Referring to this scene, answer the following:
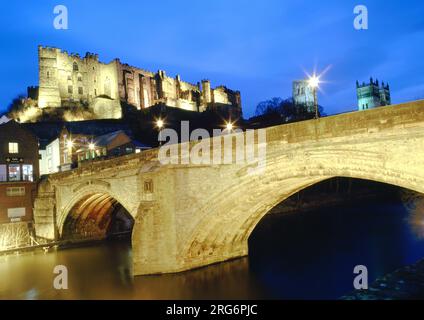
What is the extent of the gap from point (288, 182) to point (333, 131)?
12.4 feet

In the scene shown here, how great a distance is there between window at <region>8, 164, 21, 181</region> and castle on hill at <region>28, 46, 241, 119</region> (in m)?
47.3

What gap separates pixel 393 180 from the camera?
11078 mm

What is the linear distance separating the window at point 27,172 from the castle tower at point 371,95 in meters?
92.4

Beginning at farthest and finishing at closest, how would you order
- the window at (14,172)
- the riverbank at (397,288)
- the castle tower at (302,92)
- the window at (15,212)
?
the castle tower at (302,92)
the window at (14,172)
the window at (15,212)
the riverbank at (397,288)

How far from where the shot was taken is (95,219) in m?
32.5

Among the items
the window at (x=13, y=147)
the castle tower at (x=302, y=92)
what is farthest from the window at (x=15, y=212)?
the castle tower at (x=302, y=92)

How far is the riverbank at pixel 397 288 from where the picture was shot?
44.1 ft

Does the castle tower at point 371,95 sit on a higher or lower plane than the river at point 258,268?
higher

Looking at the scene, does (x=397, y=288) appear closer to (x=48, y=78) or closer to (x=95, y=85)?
(x=48, y=78)

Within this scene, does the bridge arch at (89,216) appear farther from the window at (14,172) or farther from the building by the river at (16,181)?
the window at (14,172)

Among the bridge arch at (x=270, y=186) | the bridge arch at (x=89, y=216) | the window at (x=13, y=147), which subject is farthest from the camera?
the window at (x=13, y=147)

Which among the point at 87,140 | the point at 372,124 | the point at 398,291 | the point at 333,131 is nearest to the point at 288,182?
the point at 333,131

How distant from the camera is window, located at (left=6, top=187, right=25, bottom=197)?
3222 cm

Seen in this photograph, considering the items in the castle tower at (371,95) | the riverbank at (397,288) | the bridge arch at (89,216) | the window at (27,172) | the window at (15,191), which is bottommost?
the riverbank at (397,288)
